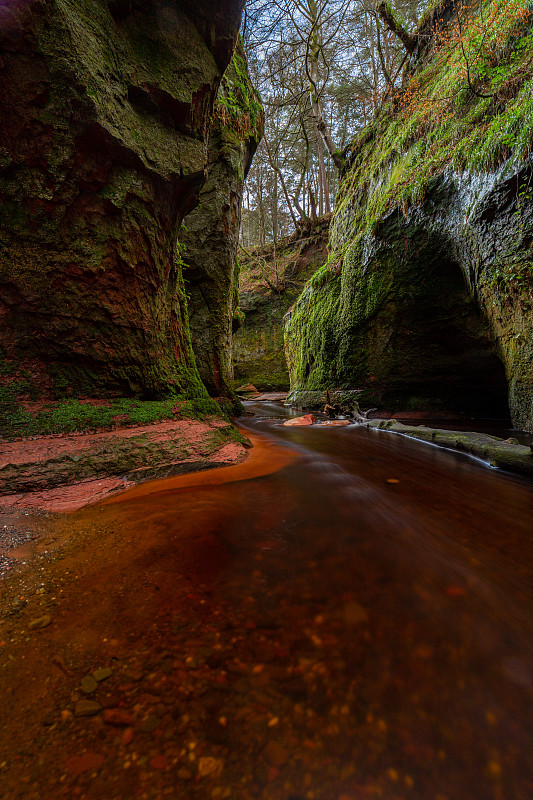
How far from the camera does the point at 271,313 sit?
19469 mm

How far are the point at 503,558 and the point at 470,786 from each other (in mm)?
1251

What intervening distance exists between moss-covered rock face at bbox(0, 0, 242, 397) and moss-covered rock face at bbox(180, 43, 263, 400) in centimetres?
258

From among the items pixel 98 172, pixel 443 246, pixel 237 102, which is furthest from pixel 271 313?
pixel 98 172

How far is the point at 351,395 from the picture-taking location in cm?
884

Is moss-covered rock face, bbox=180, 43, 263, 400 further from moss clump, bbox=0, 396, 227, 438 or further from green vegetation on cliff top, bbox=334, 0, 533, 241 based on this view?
green vegetation on cliff top, bbox=334, 0, 533, 241

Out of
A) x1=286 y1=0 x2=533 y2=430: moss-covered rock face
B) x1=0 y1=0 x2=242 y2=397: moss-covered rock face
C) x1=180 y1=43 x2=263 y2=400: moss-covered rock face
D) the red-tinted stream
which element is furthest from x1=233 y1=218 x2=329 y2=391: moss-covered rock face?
the red-tinted stream

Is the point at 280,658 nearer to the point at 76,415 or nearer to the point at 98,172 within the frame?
the point at 76,415

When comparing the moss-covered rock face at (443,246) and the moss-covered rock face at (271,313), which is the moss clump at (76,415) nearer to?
the moss-covered rock face at (443,246)

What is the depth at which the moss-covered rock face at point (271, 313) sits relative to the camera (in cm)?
1888

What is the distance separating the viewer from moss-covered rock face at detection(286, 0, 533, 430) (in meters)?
4.73

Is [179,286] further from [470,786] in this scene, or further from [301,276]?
[301,276]

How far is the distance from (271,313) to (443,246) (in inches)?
545

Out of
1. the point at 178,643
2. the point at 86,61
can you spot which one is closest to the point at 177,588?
the point at 178,643

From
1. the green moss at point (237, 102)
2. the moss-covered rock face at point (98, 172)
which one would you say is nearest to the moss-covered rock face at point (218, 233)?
the green moss at point (237, 102)
